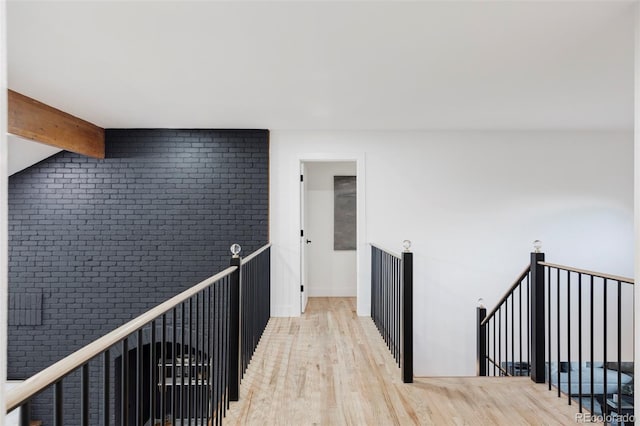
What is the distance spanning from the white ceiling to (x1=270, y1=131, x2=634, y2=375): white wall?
80 cm

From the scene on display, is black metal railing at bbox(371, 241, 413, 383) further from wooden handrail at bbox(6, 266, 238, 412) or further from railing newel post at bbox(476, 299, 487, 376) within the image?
wooden handrail at bbox(6, 266, 238, 412)

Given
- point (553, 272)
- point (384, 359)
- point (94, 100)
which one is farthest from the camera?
point (553, 272)

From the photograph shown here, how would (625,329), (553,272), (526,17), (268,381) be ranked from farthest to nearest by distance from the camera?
(625,329)
(553,272)
(268,381)
(526,17)

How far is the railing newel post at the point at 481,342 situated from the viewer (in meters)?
4.85

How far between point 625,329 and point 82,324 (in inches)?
268

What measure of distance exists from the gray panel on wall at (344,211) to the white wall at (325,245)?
0.07m

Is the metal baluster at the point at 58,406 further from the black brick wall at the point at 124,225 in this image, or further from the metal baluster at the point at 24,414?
the black brick wall at the point at 124,225

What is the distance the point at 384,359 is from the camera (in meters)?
3.48

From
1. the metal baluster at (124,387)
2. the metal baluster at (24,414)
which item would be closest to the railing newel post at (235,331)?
the metal baluster at (124,387)

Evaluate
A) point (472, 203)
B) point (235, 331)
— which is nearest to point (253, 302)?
Result: point (235, 331)

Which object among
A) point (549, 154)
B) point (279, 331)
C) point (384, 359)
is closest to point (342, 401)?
point (384, 359)

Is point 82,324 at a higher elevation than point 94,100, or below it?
below

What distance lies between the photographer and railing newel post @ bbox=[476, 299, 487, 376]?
4848 mm

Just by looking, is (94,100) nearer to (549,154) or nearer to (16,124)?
(16,124)
